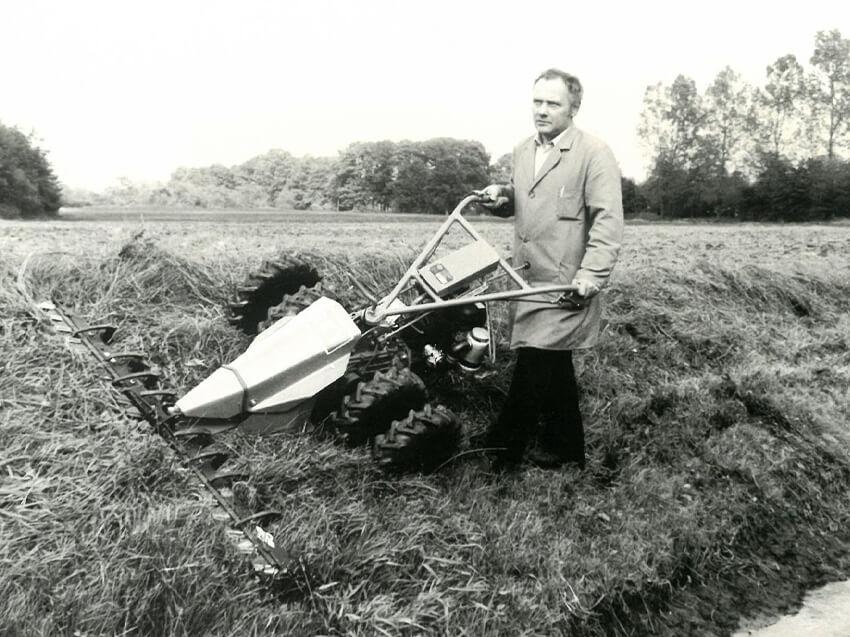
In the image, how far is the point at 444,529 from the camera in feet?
13.6

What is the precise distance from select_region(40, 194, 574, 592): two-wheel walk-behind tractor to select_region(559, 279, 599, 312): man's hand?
4 cm

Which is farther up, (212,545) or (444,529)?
(212,545)

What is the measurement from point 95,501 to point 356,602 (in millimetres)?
1198

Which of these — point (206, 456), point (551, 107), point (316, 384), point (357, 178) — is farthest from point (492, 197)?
point (357, 178)

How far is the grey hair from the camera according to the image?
4.36m

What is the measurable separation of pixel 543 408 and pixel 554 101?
173 cm

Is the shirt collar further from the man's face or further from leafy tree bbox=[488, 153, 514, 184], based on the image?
leafy tree bbox=[488, 153, 514, 184]

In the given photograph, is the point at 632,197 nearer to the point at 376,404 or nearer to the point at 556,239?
the point at 556,239

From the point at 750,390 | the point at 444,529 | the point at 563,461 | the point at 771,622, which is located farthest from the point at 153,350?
the point at 750,390

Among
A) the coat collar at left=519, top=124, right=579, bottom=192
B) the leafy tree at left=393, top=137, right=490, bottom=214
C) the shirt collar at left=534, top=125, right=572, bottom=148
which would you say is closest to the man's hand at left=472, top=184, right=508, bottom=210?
the coat collar at left=519, top=124, right=579, bottom=192

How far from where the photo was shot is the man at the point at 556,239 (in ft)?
14.3

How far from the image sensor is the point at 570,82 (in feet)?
14.5

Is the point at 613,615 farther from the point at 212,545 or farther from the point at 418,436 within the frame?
the point at 212,545

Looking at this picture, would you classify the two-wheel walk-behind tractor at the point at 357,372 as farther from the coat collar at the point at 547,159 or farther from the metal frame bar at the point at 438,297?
the coat collar at the point at 547,159
